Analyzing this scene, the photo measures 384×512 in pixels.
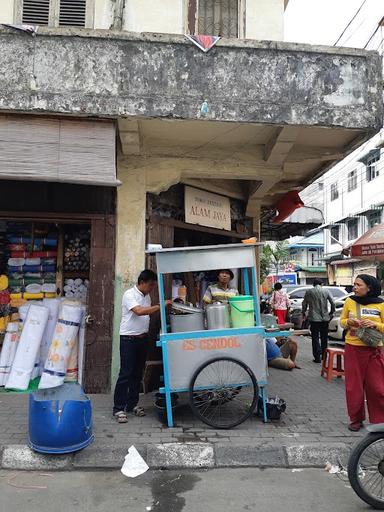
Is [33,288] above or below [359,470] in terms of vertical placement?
above

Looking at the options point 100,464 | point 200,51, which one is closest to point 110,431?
point 100,464

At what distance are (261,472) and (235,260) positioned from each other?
209cm

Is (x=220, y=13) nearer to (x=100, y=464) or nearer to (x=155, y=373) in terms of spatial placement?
(x=155, y=373)

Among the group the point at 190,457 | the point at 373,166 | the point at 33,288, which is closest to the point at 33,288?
the point at 33,288

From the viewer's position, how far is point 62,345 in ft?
21.2

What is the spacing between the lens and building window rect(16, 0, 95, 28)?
260 inches

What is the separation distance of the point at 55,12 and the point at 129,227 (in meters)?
3.18

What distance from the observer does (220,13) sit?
6922 millimetres

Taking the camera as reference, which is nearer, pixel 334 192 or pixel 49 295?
pixel 49 295

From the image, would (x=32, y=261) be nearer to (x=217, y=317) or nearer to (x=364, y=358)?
(x=217, y=317)

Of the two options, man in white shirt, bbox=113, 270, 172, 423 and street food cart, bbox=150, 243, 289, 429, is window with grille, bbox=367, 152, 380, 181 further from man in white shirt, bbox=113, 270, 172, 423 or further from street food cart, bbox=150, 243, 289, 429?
man in white shirt, bbox=113, 270, 172, 423

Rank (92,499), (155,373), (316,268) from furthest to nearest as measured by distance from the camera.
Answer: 1. (316,268)
2. (155,373)
3. (92,499)

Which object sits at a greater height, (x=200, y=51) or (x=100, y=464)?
(x=200, y=51)

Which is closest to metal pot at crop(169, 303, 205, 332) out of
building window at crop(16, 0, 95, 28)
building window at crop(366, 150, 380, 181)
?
building window at crop(16, 0, 95, 28)
